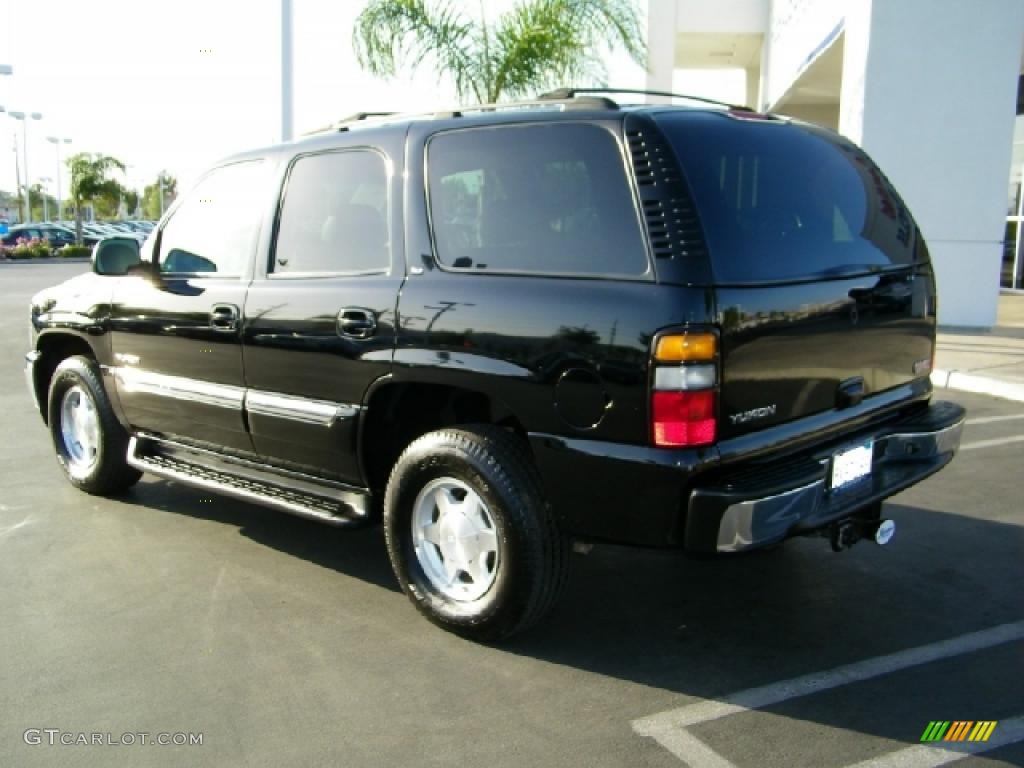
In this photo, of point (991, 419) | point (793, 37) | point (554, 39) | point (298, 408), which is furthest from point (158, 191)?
point (298, 408)

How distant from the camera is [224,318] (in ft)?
15.2

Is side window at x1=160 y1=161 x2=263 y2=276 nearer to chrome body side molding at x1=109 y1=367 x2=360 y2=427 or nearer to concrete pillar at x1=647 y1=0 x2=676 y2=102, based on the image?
chrome body side molding at x1=109 y1=367 x2=360 y2=427

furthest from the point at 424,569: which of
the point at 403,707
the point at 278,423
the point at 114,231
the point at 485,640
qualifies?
the point at 114,231

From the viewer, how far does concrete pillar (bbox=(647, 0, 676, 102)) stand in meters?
18.8

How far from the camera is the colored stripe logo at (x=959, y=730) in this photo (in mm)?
3109

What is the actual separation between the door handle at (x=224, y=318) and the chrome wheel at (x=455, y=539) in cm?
132

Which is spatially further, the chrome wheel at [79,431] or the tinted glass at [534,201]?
the chrome wheel at [79,431]

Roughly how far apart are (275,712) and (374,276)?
1709 mm

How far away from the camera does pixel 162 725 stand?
3.28 meters

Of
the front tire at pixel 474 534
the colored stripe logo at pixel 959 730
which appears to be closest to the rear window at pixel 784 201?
the front tire at pixel 474 534

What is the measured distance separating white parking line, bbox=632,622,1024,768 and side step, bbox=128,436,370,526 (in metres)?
1.55

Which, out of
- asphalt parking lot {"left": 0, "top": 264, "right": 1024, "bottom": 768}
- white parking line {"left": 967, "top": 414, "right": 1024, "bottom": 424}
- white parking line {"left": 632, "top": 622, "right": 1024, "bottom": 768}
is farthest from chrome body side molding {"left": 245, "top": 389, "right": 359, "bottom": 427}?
white parking line {"left": 967, "top": 414, "right": 1024, "bottom": 424}

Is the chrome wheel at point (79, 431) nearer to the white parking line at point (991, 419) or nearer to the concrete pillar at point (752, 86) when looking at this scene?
the white parking line at point (991, 419)

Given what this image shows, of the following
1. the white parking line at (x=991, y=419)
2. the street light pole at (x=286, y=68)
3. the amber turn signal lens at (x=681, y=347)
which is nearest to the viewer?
the amber turn signal lens at (x=681, y=347)
